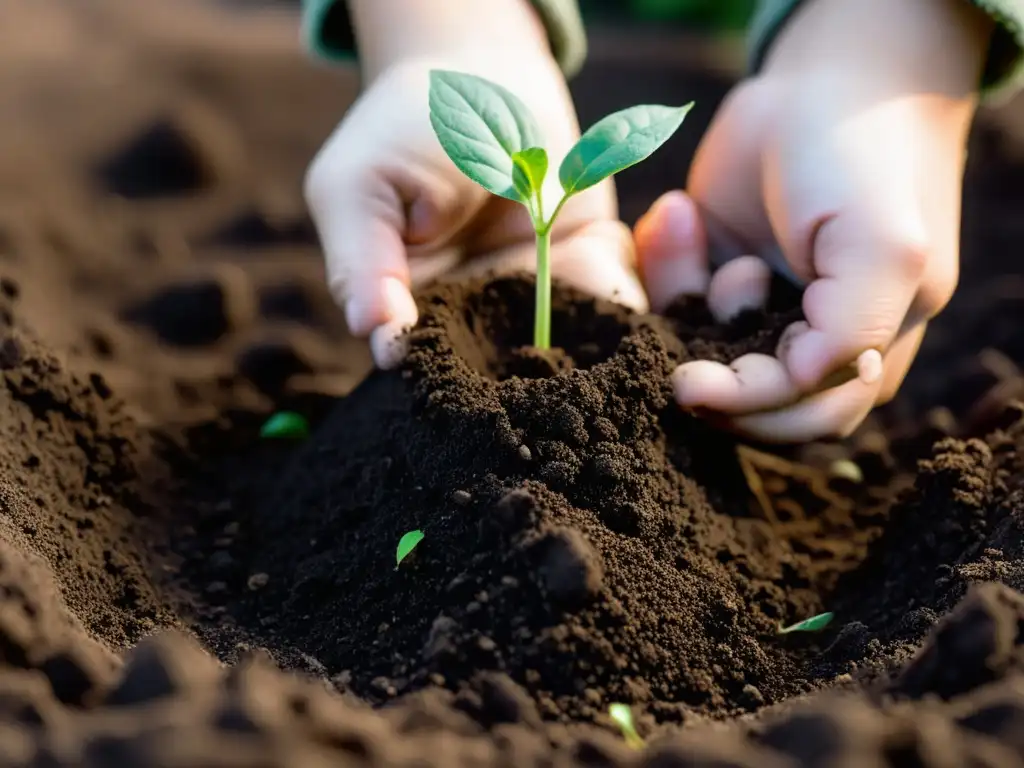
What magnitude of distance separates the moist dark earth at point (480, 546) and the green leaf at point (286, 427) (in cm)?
3

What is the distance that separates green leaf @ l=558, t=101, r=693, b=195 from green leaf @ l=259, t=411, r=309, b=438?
1.98 feet

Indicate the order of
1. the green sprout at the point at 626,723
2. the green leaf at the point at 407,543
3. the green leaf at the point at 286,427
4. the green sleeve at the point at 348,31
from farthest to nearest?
the green sleeve at the point at 348,31 → the green leaf at the point at 286,427 → the green leaf at the point at 407,543 → the green sprout at the point at 626,723

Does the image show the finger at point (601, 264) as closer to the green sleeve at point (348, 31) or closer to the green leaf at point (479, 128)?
the green leaf at point (479, 128)

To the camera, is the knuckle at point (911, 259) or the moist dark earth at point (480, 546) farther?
the knuckle at point (911, 259)

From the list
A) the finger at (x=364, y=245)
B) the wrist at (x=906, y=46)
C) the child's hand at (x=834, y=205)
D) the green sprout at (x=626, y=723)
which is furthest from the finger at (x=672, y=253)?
the green sprout at (x=626, y=723)

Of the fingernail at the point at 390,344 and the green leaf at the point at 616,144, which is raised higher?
the green leaf at the point at 616,144

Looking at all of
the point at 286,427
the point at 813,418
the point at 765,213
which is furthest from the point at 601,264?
the point at 286,427

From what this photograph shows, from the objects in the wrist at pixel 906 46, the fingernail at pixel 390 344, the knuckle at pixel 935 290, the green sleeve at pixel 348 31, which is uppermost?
the wrist at pixel 906 46

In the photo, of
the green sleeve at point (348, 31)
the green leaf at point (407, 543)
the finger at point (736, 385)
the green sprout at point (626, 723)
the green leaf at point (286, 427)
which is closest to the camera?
the green sprout at point (626, 723)

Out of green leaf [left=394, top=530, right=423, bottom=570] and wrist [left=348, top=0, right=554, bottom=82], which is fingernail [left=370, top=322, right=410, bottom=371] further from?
wrist [left=348, top=0, right=554, bottom=82]

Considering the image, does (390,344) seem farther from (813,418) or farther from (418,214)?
(813,418)

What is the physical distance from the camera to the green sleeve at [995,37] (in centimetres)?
139

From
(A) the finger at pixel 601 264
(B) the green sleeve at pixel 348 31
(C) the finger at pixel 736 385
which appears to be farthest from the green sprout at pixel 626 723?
(B) the green sleeve at pixel 348 31

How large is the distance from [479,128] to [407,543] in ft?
1.46
